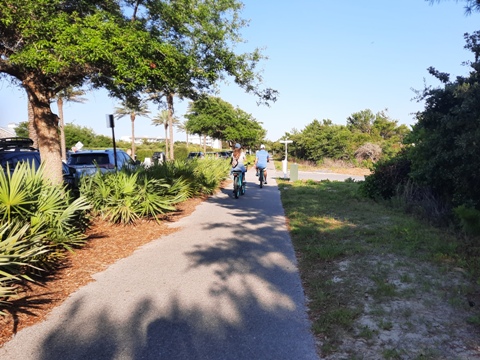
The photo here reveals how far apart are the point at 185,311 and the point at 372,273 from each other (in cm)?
238

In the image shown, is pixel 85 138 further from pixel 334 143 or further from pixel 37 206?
pixel 37 206

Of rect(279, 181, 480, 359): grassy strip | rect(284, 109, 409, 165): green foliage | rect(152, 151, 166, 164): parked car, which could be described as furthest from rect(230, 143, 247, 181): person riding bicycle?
rect(284, 109, 409, 165): green foliage

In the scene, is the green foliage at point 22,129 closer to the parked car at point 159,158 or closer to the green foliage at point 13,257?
the parked car at point 159,158

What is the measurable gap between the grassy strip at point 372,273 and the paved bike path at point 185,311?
23 centimetres

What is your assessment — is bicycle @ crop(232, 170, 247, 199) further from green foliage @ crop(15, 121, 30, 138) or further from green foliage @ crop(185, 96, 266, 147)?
green foliage @ crop(15, 121, 30, 138)

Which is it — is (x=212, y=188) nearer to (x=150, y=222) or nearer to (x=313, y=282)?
(x=150, y=222)

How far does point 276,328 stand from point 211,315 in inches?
26.2

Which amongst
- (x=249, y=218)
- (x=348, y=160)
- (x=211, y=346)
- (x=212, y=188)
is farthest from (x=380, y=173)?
(x=348, y=160)

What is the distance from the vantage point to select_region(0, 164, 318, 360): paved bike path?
9.79ft

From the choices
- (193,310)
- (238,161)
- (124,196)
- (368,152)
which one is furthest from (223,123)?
(193,310)

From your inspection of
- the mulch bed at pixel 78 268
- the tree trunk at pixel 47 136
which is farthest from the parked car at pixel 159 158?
the tree trunk at pixel 47 136

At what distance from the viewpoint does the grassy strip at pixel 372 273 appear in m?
3.32

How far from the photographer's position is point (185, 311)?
12.1 feet

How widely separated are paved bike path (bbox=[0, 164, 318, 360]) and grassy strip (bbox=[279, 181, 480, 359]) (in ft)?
0.75
